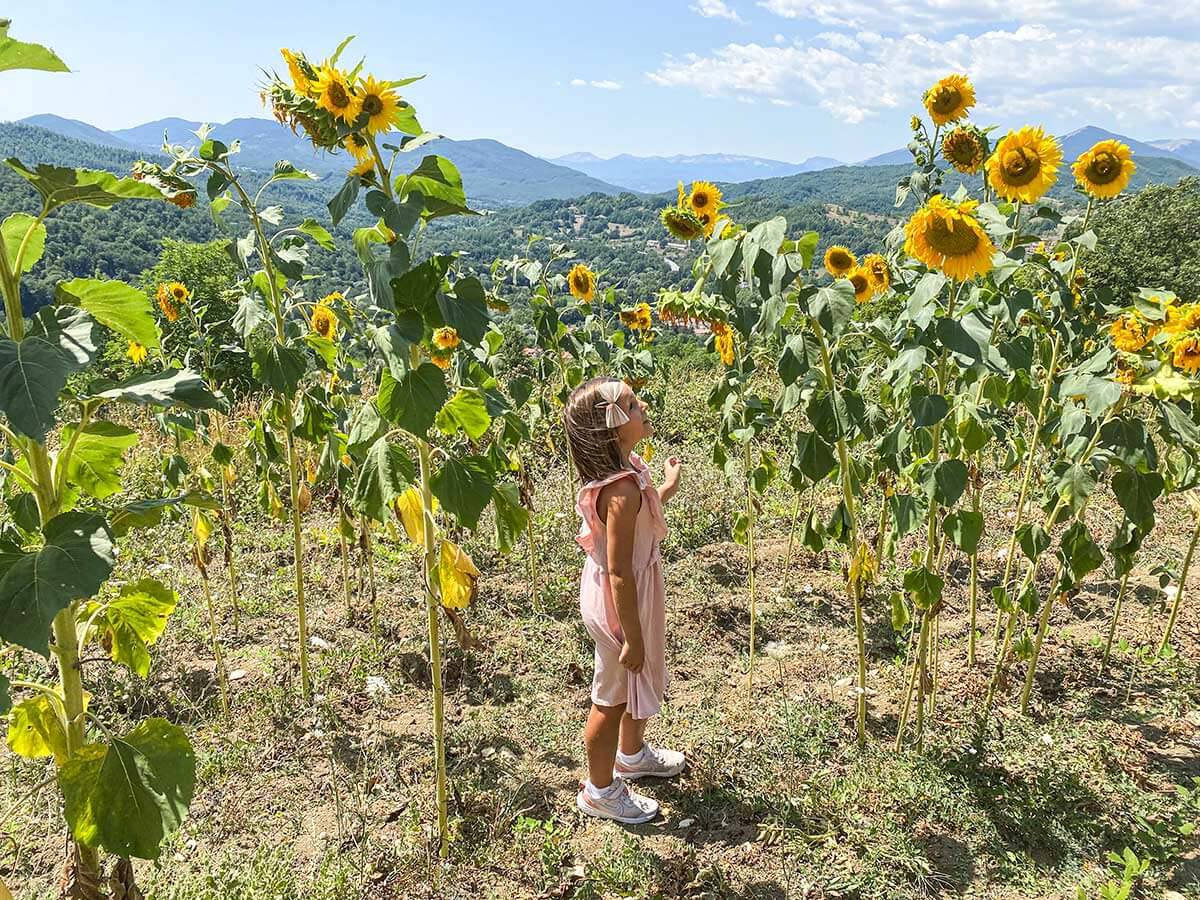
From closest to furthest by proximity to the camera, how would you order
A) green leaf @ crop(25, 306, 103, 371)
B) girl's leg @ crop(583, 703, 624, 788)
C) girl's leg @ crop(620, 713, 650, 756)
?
green leaf @ crop(25, 306, 103, 371) → girl's leg @ crop(583, 703, 624, 788) → girl's leg @ crop(620, 713, 650, 756)

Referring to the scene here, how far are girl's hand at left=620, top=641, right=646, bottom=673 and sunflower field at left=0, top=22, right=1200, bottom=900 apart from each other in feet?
1.56

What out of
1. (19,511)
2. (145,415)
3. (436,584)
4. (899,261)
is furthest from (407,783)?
(145,415)

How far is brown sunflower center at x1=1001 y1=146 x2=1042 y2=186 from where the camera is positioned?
2422mm

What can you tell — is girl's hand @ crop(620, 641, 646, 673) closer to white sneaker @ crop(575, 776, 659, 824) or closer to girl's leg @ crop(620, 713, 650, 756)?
girl's leg @ crop(620, 713, 650, 756)

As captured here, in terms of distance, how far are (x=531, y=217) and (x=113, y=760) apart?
75.3 m

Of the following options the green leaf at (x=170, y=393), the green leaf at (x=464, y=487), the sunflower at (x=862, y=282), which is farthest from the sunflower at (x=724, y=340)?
the green leaf at (x=170, y=393)

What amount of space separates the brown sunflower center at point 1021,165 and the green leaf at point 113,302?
2.47 m

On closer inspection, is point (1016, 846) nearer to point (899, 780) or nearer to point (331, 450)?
point (899, 780)

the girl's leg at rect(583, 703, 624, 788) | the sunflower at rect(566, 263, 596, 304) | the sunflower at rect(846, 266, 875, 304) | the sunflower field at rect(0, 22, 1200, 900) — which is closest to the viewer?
the sunflower field at rect(0, 22, 1200, 900)

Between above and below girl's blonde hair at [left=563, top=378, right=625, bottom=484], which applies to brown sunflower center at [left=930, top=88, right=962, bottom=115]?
above

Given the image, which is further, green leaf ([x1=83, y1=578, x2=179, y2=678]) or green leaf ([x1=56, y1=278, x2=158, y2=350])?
green leaf ([x1=83, y1=578, x2=179, y2=678])

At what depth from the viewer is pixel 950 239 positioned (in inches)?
78.0

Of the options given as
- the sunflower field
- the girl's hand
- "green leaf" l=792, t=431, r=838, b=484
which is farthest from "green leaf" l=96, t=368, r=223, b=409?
"green leaf" l=792, t=431, r=838, b=484

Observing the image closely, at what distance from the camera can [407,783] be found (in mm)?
2756
